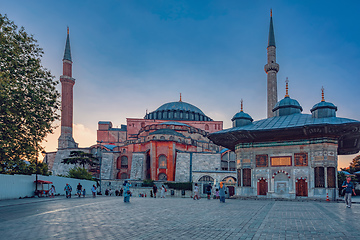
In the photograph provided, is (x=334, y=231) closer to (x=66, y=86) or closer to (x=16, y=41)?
(x=16, y=41)

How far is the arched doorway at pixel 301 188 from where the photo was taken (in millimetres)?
21672

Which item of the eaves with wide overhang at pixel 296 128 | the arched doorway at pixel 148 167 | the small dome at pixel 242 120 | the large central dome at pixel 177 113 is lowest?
the arched doorway at pixel 148 167

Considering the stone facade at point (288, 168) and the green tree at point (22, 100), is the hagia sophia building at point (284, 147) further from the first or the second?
the green tree at point (22, 100)

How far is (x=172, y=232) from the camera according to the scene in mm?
7211

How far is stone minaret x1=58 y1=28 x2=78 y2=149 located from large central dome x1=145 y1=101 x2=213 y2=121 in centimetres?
2039

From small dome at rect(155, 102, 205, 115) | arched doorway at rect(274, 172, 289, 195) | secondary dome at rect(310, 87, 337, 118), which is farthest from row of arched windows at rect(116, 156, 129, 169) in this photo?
secondary dome at rect(310, 87, 337, 118)

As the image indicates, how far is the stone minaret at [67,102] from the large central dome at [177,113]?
803 inches

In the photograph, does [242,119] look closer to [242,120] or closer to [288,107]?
[242,120]

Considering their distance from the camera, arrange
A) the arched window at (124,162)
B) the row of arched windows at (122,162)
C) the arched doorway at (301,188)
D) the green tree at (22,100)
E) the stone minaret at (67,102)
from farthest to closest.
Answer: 1. the row of arched windows at (122,162)
2. the arched window at (124,162)
3. the stone minaret at (67,102)
4. the arched doorway at (301,188)
5. the green tree at (22,100)

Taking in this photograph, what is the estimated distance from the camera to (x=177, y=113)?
227 ft

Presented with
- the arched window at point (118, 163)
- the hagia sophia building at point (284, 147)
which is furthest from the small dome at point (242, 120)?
the arched window at point (118, 163)

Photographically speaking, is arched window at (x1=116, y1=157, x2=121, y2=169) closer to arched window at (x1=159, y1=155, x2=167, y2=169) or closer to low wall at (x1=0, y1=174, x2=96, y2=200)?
arched window at (x1=159, y1=155, x2=167, y2=169)

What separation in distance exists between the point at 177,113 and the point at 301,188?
48.8 metres

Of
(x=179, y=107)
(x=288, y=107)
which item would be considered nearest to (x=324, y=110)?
(x=288, y=107)
